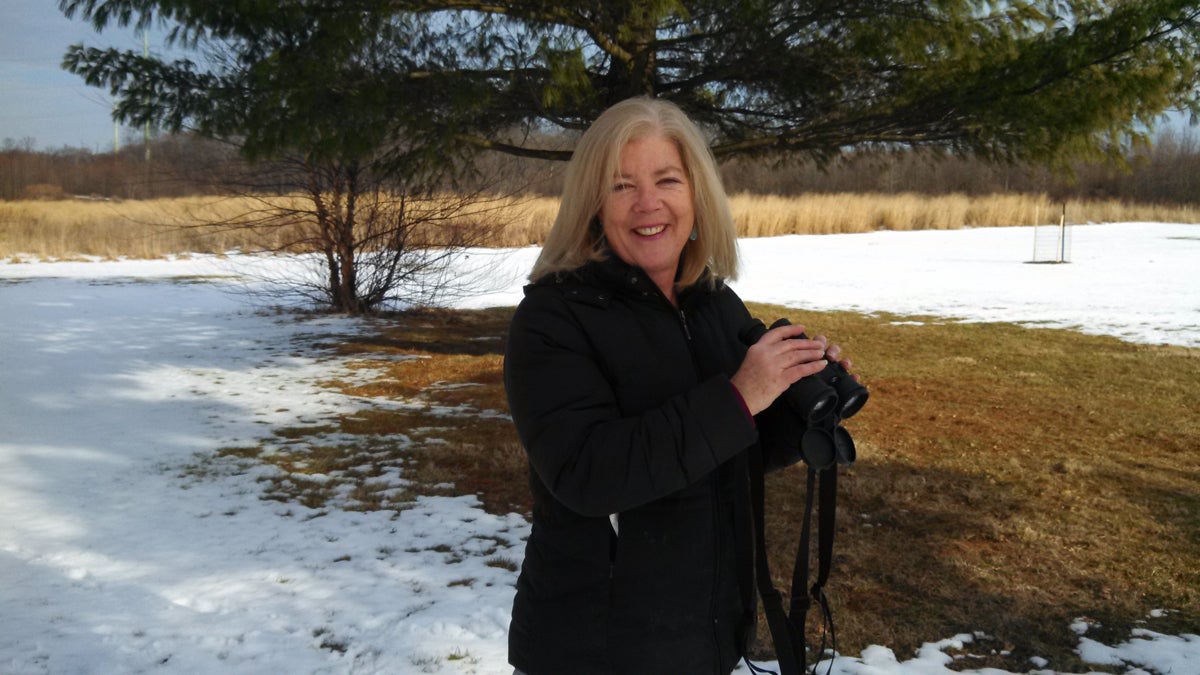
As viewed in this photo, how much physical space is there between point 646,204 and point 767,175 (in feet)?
118

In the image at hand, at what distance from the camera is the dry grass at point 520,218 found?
19.5 metres

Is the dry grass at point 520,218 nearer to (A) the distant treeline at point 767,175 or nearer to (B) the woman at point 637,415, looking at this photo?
(A) the distant treeline at point 767,175

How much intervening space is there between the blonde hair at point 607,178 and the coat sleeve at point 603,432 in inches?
7.6

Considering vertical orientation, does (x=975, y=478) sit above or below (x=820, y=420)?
below

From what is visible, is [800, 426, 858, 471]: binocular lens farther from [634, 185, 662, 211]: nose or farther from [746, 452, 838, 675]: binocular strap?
[634, 185, 662, 211]: nose

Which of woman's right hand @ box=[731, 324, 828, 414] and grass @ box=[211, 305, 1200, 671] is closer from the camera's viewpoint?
woman's right hand @ box=[731, 324, 828, 414]

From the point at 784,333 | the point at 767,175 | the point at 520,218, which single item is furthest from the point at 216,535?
the point at 767,175

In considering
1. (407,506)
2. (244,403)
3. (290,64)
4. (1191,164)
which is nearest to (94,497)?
(407,506)

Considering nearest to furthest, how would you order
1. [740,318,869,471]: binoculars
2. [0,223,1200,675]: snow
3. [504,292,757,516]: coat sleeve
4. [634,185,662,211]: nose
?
[504,292,757,516]: coat sleeve
[740,318,869,471]: binoculars
[634,185,662,211]: nose
[0,223,1200,675]: snow

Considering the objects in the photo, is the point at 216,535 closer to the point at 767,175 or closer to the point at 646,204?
the point at 646,204

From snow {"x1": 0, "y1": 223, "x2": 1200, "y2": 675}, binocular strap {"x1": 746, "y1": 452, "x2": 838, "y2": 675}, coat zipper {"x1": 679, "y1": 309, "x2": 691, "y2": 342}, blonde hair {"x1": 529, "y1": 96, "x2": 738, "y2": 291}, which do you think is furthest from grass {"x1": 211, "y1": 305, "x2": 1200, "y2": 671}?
blonde hair {"x1": 529, "y1": 96, "x2": 738, "y2": 291}

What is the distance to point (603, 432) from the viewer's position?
1.43 meters

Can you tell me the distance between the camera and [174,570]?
154 inches

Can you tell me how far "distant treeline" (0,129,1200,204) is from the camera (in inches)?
399
